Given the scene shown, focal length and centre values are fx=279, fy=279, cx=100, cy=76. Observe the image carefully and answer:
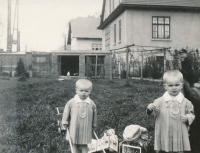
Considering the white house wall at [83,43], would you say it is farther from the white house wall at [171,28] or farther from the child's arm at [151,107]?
the child's arm at [151,107]

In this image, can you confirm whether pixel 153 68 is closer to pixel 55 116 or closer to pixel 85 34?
pixel 55 116

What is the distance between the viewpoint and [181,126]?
310 centimetres

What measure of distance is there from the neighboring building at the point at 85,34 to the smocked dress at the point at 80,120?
31770 mm

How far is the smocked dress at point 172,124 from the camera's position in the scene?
3.09 meters

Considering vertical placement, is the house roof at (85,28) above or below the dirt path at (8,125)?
above

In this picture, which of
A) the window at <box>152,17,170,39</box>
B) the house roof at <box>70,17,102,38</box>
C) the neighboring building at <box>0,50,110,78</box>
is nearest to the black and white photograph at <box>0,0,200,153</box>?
the window at <box>152,17,170,39</box>

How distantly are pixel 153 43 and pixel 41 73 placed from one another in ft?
29.8

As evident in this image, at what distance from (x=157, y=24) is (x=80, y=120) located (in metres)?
17.5

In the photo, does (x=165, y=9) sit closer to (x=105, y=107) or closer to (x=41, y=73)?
(x=41, y=73)

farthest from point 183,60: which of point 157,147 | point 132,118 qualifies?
point 132,118

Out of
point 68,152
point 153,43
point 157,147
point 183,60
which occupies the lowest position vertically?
point 68,152

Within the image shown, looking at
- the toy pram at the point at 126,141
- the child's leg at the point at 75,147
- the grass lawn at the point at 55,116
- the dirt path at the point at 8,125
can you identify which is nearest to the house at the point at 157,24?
the grass lawn at the point at 55,116

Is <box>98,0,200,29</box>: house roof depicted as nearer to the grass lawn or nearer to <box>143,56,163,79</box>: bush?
<box>143,56,163,79</box>: bush

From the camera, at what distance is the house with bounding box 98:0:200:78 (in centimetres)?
1920
